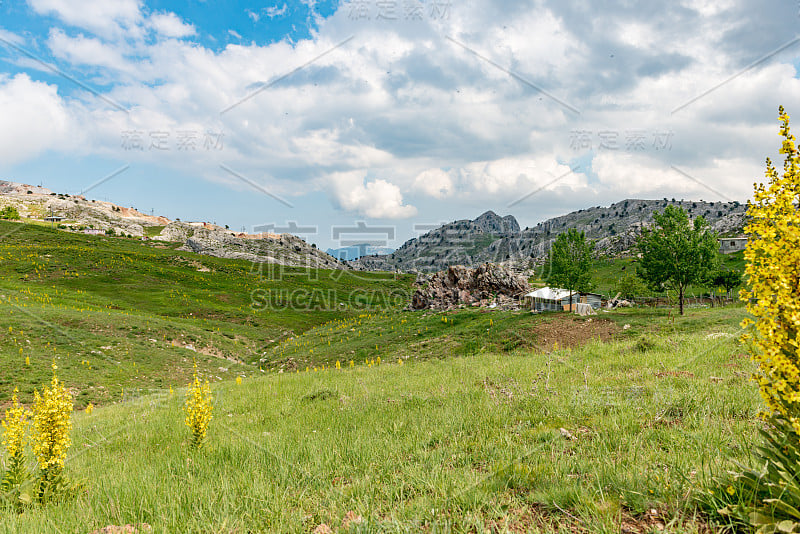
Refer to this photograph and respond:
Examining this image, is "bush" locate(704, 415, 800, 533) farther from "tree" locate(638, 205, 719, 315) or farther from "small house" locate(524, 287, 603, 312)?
"small house" locate(524, 287, 603, 312)

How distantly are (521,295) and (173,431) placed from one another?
165ft

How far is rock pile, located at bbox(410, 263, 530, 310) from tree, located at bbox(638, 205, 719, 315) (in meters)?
18.9

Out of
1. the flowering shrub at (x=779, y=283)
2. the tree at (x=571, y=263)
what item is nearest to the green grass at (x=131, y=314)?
the flowering shrub at (x=779, y=283)

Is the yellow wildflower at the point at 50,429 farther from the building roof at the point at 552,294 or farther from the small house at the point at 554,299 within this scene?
the building roof at the point at 552,294

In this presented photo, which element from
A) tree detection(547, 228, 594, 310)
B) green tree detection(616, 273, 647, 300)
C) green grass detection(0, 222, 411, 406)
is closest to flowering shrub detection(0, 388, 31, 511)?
green grass detection(0, 222, 411, 406)

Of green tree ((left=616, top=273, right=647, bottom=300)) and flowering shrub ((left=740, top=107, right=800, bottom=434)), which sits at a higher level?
flowering shrub ((left=740, top=107, right=800, bottom=434))

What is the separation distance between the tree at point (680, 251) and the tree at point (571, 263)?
627cm

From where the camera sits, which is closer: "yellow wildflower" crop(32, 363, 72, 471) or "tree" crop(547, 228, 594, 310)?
"yellow wildflower" crop(32, 363, 72, 471)

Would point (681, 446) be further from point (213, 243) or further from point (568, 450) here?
point (213, 243)

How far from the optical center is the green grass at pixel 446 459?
4.36 m

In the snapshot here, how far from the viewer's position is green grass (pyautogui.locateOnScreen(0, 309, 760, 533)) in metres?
4.36

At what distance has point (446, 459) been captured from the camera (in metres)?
6.11

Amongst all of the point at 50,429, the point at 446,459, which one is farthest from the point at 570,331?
the point at 50,429

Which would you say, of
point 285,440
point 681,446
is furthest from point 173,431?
point 681,446
